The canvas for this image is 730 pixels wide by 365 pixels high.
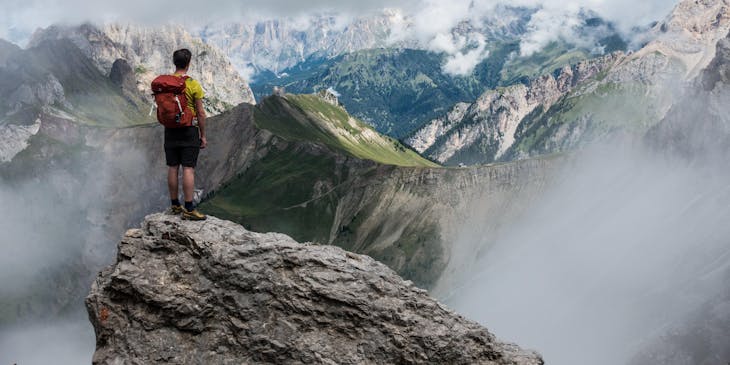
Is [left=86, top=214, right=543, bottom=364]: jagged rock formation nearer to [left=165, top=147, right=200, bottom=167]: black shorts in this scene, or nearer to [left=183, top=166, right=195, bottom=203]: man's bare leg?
[left=183, top=166, right=195, bottom=203]: man's bare leg

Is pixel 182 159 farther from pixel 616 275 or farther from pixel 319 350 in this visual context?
pixel 616 275

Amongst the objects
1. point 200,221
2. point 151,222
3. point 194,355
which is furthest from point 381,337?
point 151,222

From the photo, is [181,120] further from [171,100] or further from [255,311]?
[255,311]

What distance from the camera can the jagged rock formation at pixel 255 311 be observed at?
678 inches

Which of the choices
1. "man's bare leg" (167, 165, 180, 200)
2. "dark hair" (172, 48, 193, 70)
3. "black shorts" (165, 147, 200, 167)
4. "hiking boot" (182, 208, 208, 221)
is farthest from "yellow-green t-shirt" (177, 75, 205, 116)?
"hiking boot" (182, 208, 208, 221)

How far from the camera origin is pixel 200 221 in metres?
19.0

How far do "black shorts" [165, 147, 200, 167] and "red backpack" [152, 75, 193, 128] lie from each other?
99 centimetres

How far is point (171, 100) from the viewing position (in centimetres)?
1861

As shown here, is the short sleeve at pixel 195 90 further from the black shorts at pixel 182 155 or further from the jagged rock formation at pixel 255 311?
the jagged rock formation at pixel 255 311

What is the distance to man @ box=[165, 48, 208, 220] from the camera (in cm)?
1916

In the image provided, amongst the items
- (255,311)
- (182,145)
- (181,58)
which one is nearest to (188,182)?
(182,145)

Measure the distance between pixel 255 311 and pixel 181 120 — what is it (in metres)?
6.14

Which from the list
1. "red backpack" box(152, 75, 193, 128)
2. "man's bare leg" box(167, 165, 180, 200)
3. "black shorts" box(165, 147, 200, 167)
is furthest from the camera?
"black shorts" box(165, 147, 200, 167)

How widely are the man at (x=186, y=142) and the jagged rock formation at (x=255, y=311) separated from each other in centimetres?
122
